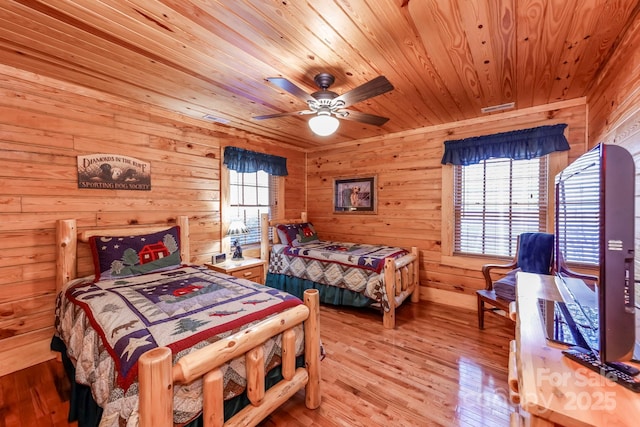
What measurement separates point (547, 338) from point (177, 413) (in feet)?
5.08

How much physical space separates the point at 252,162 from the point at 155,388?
10.6 ft

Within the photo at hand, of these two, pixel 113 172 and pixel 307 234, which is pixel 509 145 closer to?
pixel 307 234

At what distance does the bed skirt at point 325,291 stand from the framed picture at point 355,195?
4.64ft

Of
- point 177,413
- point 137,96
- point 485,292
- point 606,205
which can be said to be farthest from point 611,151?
point 137,96

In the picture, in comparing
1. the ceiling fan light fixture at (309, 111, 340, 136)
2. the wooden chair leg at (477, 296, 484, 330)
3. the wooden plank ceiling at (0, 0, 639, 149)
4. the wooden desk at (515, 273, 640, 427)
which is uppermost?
the wooden plank ceiling at (0, 0, 639, 149)

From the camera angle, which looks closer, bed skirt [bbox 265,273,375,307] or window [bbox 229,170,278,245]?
bed skirt [bbox 265,273,375,307]

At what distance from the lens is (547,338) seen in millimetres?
1039

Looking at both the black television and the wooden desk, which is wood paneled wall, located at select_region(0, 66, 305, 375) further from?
the black television

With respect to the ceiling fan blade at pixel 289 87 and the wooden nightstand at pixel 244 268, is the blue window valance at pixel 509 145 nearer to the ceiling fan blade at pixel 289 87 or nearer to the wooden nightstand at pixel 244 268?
the ceiling fan blade at pixel 289 87

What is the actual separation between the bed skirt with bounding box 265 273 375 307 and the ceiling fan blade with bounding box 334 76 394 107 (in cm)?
217

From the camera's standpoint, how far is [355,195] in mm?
4355

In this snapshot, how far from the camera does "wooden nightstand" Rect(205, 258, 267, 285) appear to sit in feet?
9.95

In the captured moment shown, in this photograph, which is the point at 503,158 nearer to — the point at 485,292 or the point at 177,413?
the point at 485,292

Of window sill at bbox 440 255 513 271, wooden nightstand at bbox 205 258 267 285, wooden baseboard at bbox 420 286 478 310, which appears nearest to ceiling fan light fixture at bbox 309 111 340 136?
wooden nightstand at bbox 205 258 267 285
